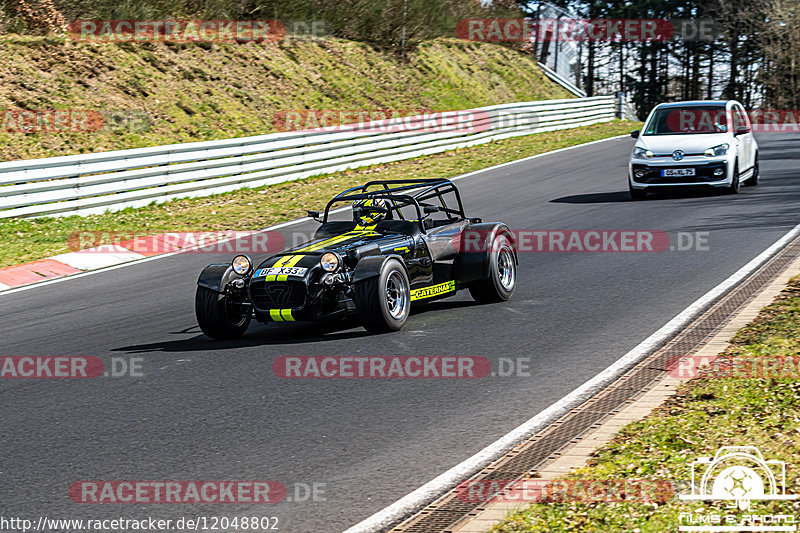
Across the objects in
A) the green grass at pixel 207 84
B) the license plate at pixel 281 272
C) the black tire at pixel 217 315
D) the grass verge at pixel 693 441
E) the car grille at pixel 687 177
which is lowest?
the grass verge at pixel 693 441

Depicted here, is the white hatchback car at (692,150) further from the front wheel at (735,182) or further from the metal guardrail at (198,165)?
the metal guardrail at (198,165)

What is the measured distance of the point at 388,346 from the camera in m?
8.55

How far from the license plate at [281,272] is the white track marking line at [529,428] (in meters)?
2.91

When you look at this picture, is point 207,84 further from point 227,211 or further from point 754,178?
point 754,178

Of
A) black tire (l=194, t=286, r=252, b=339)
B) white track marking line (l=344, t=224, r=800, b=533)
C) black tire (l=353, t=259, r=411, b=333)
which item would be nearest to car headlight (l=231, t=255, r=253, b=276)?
black tire (l=194, t=286, r=252, b=339)

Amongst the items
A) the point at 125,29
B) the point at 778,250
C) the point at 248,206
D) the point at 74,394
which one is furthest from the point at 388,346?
the point at 125,29

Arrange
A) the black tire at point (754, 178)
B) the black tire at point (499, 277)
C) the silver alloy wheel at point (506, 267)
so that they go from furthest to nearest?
the black tire at point (754, 178) < the silver alloy wheel at point (506, 267) < the black tire at point (499, 277)

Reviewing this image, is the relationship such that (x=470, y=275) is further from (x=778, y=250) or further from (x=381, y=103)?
(x=381, y=103)

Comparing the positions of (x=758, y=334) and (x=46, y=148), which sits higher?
(x=46, y=148)

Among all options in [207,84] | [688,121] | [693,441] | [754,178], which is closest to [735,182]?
[688,121]

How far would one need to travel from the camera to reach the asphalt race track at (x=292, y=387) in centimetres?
552

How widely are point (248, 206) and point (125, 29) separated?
10.7 metres

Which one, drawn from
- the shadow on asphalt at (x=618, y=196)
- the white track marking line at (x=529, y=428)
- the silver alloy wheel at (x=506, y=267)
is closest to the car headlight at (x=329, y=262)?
the silver alloy wheel at (x=506, y=267)

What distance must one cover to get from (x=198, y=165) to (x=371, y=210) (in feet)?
32.7
